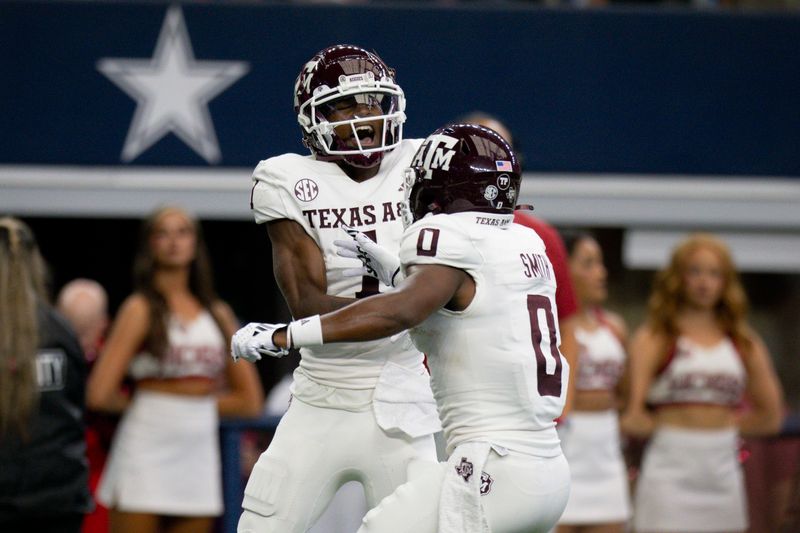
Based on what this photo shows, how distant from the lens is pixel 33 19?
807cm

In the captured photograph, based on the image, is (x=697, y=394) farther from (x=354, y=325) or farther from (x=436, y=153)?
(x=354, y=325)

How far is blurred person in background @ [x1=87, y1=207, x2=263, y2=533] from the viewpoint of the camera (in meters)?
6.14

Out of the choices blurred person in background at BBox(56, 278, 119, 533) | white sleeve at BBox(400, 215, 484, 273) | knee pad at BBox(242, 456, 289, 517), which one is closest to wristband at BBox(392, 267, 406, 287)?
Answer: white sleeve at BBox(400, 215, 484, 273)

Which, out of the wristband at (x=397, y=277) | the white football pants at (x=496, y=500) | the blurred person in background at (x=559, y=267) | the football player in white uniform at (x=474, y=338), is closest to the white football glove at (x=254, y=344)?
the football player in white uniform at (x=474, y=338)

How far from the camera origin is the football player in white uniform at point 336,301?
12.6ft

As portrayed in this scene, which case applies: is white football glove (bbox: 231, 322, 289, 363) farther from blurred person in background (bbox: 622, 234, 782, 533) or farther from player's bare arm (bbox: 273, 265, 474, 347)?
blurred person in background (bbox: 622, 234, 782, 533)

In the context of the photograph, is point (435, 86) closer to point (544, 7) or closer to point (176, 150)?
point (544, 7)

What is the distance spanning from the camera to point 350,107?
3943 mm

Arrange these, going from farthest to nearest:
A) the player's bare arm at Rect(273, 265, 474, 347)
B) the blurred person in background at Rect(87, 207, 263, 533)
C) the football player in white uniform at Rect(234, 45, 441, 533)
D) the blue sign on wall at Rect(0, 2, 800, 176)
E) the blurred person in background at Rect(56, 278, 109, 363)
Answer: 1. the blue sign on wall at Rect(0, 2, 800, 176)
2. the blurred person in background at Rect(56, 278, 109, 363)
3. the blurred person in background at Rect(87, 207, 263, 533)
4. the football player in white uniform at Rect(234, 45, 441, 533)
5. the player's bare arm at Rect(273, 265, 474, 347)

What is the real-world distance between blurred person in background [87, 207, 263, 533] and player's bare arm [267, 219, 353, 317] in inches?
91.4

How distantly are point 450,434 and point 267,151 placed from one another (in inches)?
188

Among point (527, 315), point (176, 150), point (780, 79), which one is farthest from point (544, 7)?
point (527, 315)

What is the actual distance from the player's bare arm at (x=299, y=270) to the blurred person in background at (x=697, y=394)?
121 inches

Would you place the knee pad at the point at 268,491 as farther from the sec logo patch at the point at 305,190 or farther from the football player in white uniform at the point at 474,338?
the sec logo patch at the point at 305,190
